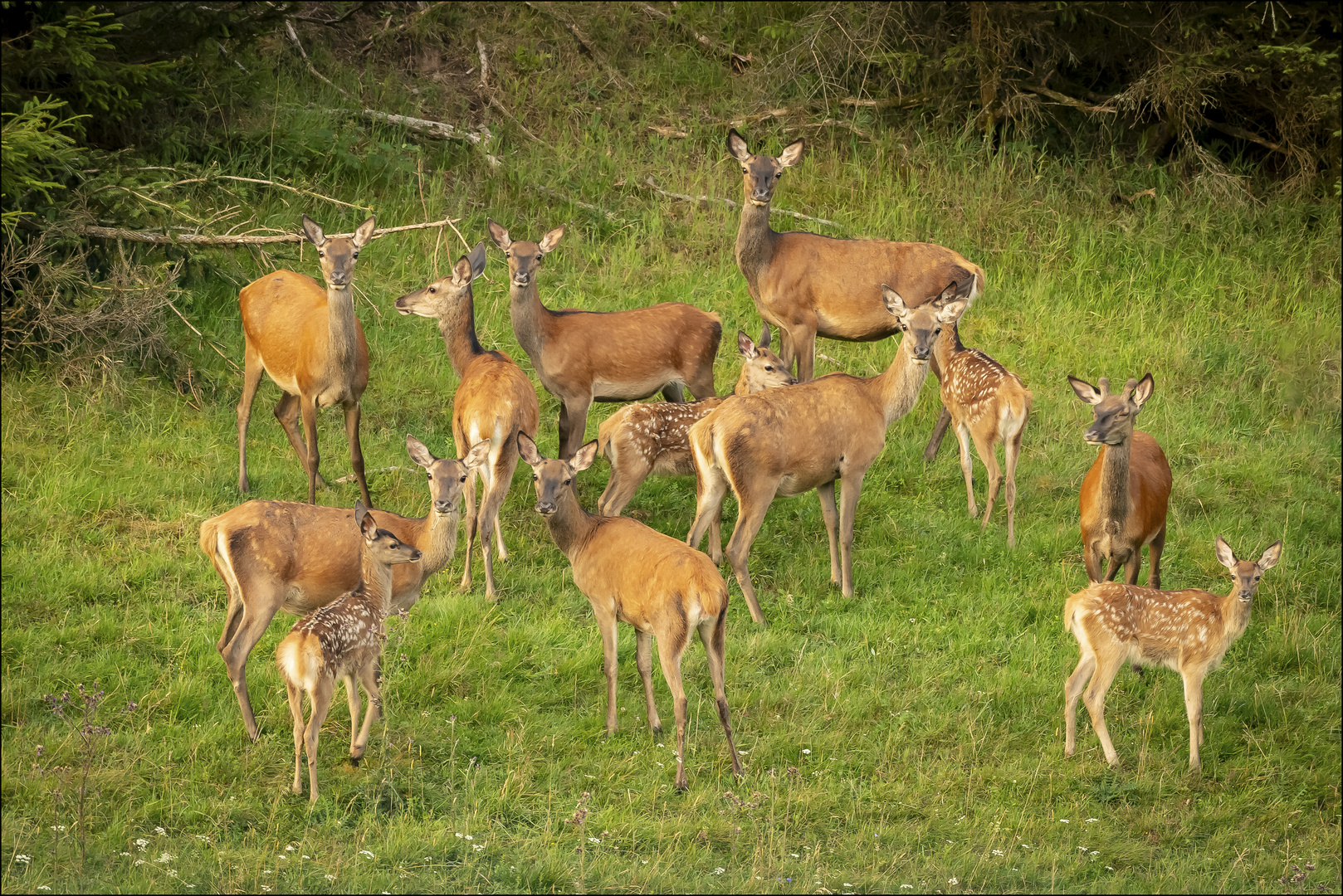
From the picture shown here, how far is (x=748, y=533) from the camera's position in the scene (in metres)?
8.73

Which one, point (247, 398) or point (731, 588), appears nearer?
point (731, 588)

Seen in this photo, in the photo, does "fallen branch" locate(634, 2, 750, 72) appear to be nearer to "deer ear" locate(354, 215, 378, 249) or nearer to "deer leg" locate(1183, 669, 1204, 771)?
"deer ear" locate(354, 215, 378, 249)

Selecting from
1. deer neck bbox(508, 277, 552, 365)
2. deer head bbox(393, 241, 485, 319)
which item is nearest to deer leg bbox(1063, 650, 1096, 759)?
deer neck bbox(508, 277, 552, 365)

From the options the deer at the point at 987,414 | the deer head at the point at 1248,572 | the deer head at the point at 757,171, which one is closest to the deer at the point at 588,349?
the deer head at the point at 757,171

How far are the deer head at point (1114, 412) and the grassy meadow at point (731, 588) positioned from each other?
1.20 m

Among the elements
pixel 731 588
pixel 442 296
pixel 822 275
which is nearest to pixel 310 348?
pixel 442 296

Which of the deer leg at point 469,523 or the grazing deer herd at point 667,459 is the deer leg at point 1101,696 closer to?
the grazing deer herd at point 667,459

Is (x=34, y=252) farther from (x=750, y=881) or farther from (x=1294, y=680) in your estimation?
(x=1294, y=680)

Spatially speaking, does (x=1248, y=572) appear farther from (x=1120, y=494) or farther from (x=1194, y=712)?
(x=1120, y=494)

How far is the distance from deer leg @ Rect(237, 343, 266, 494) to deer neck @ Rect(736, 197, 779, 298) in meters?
3.63

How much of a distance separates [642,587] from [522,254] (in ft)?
12.1

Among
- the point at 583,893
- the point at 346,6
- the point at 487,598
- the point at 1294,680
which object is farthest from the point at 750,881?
the point at 346,6

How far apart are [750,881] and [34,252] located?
7.33m

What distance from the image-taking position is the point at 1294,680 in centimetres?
827
